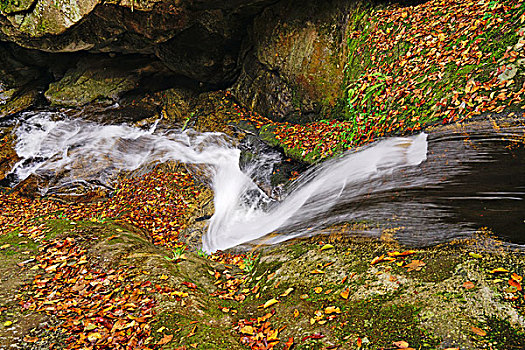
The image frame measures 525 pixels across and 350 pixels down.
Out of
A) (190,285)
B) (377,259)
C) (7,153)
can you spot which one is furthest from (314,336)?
(7,153)

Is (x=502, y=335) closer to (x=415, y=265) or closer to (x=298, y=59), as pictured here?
(x=415, y=265)

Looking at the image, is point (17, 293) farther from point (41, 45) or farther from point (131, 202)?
point (41, 45)

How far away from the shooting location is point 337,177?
19.5ft

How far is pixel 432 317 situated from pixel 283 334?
1.29m

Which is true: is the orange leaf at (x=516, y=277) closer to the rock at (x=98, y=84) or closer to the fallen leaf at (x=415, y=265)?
the fallen leaf at (x=415, y=265)

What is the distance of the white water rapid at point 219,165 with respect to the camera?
5.29 metres

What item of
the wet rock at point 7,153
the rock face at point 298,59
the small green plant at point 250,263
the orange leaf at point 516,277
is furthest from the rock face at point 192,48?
the orange leaf at point 516,277

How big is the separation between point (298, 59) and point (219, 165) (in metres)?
3.99

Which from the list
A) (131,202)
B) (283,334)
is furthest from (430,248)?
(131,202)

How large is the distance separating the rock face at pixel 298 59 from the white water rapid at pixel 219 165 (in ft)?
6.39

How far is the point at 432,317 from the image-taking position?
8.10 ft

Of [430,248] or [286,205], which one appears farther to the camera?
[286,205]

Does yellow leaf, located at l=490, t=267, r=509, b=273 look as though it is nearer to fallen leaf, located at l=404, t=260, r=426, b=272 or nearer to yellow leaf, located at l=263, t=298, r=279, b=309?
fallen leaf, located at l=404, t=260, r=426, b=272

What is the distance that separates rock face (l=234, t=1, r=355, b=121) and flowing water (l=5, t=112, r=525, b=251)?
189 centimetres
